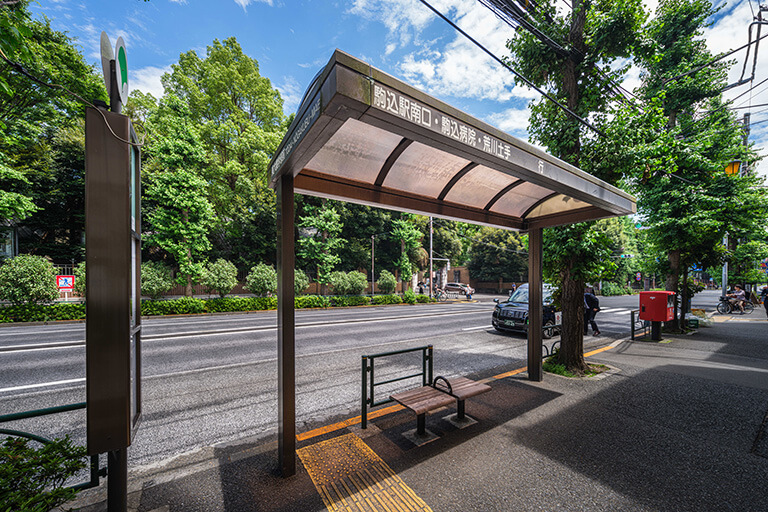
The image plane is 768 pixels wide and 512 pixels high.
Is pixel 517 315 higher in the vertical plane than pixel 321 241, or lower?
lower

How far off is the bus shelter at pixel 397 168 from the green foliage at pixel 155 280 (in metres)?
18.2

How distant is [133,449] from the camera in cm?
364

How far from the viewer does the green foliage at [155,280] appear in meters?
16.8

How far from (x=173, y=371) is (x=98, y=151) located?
651cm

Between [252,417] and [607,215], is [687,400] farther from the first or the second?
[252,417]

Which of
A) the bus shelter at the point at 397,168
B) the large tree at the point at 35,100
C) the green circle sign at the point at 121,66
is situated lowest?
the bus shelter at the point at 397,168

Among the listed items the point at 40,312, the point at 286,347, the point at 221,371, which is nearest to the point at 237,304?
the point at 40,312

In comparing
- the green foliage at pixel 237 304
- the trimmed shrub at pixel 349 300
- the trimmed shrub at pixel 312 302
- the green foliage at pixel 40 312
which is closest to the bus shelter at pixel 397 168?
the green foliage at pixel 237 304

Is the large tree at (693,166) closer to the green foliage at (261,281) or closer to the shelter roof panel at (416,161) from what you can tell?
the shelter roof panel at (416,161)

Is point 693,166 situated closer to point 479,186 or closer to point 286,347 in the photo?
point 479,186

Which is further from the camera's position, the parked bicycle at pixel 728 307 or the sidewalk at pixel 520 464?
the parked bicycle at pixel 728 307

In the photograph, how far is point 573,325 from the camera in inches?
244

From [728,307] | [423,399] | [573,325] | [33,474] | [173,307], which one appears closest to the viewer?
[33,474]

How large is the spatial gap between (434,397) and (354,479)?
4.47 ft
